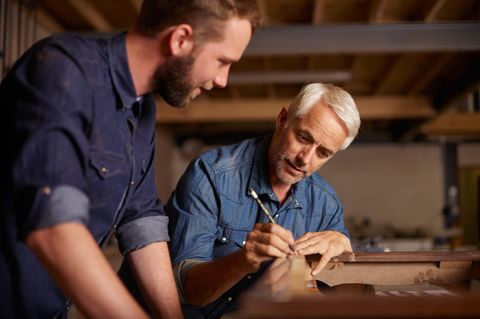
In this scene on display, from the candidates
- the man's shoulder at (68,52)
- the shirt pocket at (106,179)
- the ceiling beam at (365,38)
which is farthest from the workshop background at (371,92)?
the man's shoulder at (68,52)

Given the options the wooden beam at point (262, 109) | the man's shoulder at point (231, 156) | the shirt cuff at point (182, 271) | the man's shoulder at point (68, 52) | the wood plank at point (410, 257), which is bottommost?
the shirt cuff at point (182, 271)

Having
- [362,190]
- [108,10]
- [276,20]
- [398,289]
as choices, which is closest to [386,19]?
[276,20]

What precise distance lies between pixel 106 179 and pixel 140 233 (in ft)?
0.95

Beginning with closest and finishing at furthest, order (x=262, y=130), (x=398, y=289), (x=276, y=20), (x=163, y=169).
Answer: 1. (x=398, y=289)
2. (x=276, y=20)
3. (x=163, y=169)
4. (x=262, y=130)

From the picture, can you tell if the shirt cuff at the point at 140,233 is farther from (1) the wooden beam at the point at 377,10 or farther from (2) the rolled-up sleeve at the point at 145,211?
(1) the wooden beam at the point at 377,10

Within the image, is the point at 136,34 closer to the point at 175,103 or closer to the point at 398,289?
the point at 175,103

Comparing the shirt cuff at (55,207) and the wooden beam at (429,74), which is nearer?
the shirt cuff at (55,207)

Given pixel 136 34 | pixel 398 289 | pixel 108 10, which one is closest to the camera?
pixel 136 34

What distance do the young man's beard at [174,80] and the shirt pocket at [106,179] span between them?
162 mm

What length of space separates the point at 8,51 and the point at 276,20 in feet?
6.68

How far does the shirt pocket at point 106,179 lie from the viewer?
1106 mm

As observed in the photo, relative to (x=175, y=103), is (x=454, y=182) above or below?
below

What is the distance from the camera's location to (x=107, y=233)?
125 centimetres

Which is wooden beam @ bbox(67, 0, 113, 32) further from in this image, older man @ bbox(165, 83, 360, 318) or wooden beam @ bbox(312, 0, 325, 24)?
older man @ bbox(165, 83, 360, 318)
